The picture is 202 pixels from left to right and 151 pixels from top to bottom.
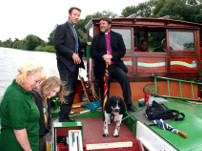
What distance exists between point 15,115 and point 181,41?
4670 mm

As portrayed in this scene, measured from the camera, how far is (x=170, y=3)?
30516 millimetres

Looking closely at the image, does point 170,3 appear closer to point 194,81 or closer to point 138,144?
point 194,81

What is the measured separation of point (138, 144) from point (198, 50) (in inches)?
135

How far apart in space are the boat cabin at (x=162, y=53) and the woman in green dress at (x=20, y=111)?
10.4 ft

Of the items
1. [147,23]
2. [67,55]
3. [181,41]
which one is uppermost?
[147,23]

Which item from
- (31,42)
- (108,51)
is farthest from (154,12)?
(108,51)

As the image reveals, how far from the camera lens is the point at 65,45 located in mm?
3650

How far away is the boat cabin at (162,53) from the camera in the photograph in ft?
15.6

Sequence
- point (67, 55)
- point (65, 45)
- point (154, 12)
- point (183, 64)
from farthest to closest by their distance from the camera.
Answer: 1. point (154, 12)
2. point (183, 64)
3. point (65, 45)
4. point (67, 55)

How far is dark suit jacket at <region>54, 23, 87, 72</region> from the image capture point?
3516 millimetres

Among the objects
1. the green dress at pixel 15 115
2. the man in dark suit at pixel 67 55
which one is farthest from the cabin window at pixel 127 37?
the green dress at pixel 15 115

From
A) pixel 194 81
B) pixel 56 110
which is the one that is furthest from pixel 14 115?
pixel 194 81

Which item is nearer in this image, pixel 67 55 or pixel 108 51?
pixel 67 55

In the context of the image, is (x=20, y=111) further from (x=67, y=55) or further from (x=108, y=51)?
(x=108, y=51)
